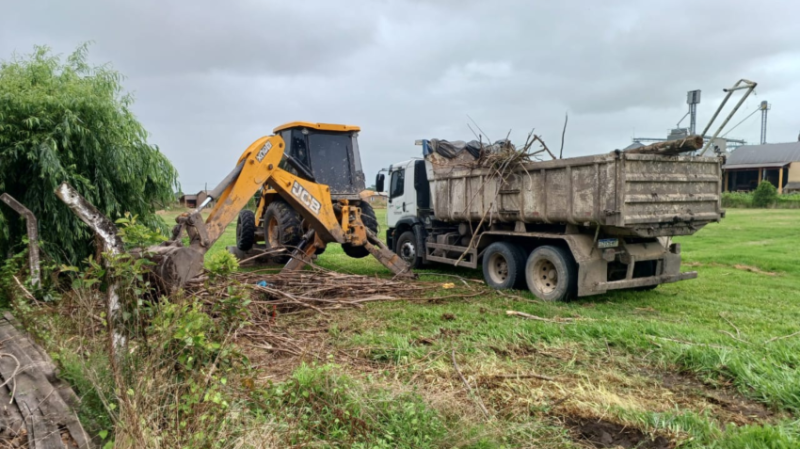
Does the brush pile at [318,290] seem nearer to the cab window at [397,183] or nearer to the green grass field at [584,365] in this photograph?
the green grass field at [584,365]

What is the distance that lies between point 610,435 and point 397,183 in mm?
8175

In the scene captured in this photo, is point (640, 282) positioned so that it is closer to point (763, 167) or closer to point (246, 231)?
point (246, 231)

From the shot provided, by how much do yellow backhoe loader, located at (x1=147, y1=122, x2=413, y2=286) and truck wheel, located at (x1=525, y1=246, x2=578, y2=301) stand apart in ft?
7.31

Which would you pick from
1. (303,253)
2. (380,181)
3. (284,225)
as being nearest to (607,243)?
(303,253)

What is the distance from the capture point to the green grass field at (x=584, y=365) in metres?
3.37

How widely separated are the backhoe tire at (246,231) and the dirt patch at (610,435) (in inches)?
344

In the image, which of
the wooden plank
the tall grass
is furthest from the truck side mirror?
the tall grass

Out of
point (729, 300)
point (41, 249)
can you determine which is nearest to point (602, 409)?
point (729, 300)

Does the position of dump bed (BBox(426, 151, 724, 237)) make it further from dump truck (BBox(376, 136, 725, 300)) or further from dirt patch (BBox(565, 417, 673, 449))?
dirt patch (BBox(565, 417, 673, 449))

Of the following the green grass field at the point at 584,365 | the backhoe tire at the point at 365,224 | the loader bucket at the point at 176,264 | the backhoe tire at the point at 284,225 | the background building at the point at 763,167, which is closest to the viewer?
the green grass field at the point at 584,365

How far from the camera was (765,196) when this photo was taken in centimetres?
3006

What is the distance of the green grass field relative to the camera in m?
3.37

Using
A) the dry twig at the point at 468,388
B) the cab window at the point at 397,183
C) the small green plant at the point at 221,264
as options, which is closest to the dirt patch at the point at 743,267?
the cab window at the point at 397,183

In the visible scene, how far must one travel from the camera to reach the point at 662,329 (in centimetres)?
544
